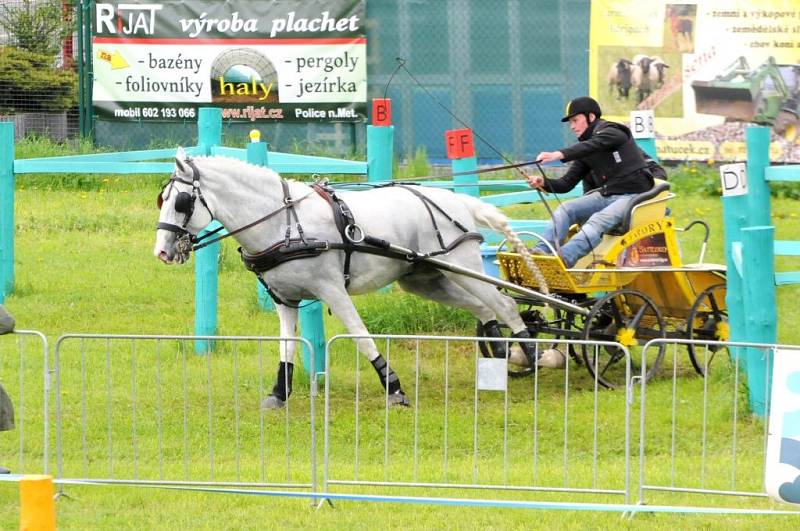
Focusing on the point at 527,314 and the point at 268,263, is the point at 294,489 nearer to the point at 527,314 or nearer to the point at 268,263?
the point at 268,263

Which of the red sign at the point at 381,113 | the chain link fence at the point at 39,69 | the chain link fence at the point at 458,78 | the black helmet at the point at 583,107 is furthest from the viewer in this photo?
the chain link fence at the point at 39,69

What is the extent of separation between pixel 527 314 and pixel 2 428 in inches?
187

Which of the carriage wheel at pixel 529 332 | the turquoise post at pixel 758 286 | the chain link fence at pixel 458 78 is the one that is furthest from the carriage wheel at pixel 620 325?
the chain link fence at pixel 458 78

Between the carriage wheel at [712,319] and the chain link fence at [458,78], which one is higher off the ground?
the chain link fence at [458,78]

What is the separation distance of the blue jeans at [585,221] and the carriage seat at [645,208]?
48 mm

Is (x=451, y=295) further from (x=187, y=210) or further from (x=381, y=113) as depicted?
(x=381, y=113)

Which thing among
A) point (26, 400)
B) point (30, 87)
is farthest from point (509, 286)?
point (30, 87)

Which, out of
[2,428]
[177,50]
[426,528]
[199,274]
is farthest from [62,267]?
[426,528]

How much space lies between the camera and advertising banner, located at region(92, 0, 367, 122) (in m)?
20.3

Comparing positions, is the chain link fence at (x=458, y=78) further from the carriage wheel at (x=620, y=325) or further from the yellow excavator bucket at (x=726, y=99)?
the carriage wheel at (x=620, y=325)

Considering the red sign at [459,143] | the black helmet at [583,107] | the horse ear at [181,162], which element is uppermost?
the black helmet at [583,107]

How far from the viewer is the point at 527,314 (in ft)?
37.9

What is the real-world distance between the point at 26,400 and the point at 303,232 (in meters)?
2.29

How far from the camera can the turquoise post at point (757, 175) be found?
31.9 ft
